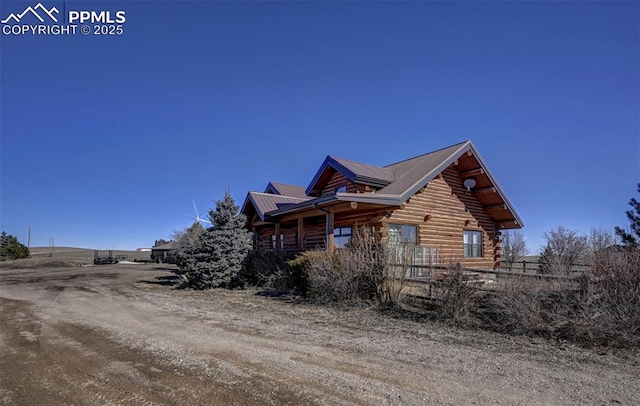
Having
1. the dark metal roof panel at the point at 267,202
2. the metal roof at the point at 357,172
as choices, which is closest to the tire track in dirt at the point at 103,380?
the metal roof at the point at 357,172

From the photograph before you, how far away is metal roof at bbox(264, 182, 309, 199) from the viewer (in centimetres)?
2845

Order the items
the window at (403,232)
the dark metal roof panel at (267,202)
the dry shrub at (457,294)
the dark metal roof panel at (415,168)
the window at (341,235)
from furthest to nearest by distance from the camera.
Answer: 1. the dark metal roof panel at (267,202)
2. the window at (341,235)
3. the dark metal roof panel at (415,168)
4. the window at (403,232)
5. the dry shrub at (457,294)

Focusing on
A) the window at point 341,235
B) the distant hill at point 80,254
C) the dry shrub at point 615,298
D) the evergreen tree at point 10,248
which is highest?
the window at point 341,235

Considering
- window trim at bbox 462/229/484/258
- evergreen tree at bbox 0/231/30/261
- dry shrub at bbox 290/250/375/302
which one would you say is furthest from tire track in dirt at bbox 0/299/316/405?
evergreen tree at bbox 0/231/30/261

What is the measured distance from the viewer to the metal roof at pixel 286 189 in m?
28.5

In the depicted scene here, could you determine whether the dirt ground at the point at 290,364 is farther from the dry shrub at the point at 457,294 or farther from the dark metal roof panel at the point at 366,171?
the dark metal roof panel at the point at 366,171

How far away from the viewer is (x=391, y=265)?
34.6ft

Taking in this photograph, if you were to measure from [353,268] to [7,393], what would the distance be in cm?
812

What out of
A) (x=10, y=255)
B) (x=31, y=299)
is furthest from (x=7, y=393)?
(x=10, y=255)

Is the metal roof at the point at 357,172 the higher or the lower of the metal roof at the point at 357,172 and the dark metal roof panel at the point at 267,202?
the higher

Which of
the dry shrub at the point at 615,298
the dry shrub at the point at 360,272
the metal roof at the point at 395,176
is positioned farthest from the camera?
the metal roof at the point at 395,176

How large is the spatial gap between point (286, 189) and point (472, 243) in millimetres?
13880

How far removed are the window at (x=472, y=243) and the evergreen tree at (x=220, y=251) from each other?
1085 cm

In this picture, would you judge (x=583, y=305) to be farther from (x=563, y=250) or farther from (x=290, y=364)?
(x=563, y=250)
